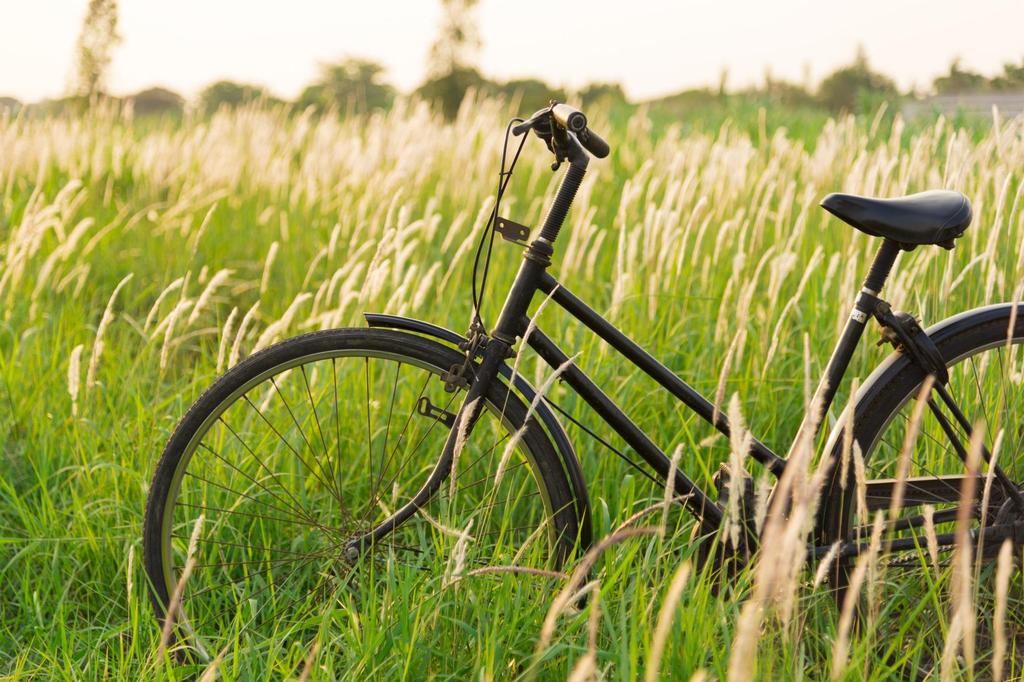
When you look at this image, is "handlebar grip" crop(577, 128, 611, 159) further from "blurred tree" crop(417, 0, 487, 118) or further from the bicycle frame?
"blurred tree" crop(417, 0, 487, 118)

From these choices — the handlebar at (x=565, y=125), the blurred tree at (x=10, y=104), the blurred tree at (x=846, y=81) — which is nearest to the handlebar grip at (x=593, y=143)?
the handlebar at (x=565, y=125)

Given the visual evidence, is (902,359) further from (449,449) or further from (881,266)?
(449,449)

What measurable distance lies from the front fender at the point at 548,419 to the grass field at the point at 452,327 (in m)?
0.14

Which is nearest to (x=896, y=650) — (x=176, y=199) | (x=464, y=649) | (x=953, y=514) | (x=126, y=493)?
(x=953, y=514)

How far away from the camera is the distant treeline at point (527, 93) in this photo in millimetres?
8641

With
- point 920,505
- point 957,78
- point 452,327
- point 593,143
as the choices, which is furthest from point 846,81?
point 593,143

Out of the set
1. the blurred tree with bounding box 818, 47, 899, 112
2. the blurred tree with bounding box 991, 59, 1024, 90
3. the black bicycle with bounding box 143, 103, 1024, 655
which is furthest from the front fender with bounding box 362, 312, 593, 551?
the blurred tree with bounding box 818, 47, 899, 112

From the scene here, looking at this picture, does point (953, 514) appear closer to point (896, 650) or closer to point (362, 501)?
point (896, 650)

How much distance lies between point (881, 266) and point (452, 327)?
223 cm

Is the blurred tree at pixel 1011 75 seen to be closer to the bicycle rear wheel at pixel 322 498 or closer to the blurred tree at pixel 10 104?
the bicycle rear wheel at pixel 322 498

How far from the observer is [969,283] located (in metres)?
3.79

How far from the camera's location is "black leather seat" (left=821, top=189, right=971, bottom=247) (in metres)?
2.35

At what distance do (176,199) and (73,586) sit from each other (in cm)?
451

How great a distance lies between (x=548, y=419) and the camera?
2.43 meters
